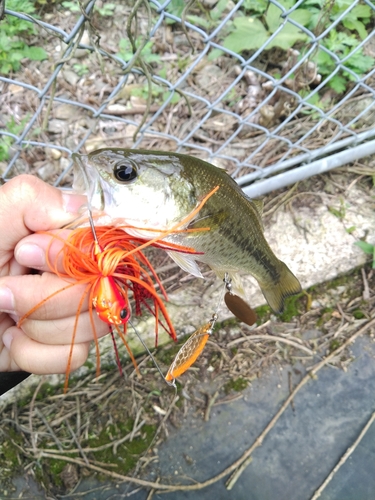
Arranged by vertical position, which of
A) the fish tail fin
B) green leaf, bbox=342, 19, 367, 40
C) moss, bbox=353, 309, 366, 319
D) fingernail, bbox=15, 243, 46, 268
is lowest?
moss, bbox=353, 309, 366, 319

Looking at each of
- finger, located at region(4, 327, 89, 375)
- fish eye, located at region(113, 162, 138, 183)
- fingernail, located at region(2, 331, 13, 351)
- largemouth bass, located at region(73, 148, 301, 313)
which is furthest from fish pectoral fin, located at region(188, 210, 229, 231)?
fingernail, located at region(2, 331, 13, 351)

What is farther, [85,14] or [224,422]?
[224,422]

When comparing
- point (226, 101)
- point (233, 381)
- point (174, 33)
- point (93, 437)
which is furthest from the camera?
point (174, 33)

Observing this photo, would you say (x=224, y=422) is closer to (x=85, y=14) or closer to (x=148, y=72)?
(x=148, y=72)

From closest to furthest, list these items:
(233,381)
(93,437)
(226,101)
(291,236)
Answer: (93,437) < (233,381) < (291,236) < (226,101)

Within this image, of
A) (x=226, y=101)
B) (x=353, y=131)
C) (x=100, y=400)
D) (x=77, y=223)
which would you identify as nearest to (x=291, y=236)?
(x=353, y=131)

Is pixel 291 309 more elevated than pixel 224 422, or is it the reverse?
pixel 291 309

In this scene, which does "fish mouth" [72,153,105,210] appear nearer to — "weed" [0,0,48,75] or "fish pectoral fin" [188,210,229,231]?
"fish pectoral fin" [188,210,229,231]

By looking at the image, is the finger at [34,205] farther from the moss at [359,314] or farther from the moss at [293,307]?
the moss at [359,314]
